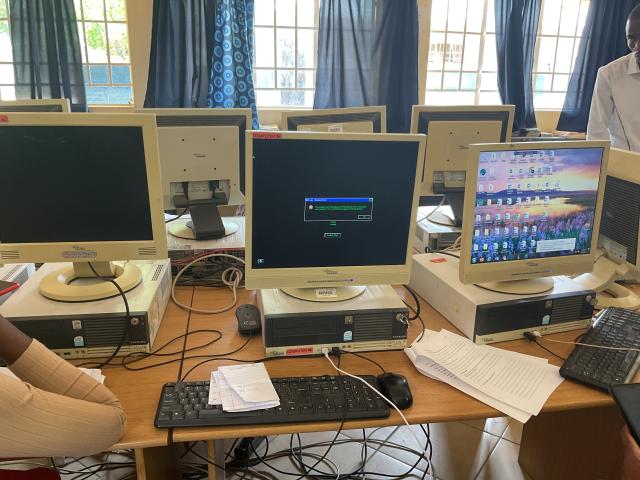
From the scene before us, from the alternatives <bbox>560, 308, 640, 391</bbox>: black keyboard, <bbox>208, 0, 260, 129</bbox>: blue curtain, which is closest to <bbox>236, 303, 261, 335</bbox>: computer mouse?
<bbox>560, 308, 640, 391</bbox>: black keyboard

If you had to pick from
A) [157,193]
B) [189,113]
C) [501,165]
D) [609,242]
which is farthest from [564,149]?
[189,113]

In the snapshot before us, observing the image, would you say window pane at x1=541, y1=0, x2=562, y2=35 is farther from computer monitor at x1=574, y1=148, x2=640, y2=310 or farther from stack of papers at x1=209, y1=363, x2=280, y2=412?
stack of papers at x1=209, y1=363, x2=280, y2=412

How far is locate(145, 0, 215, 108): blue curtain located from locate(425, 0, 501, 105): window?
208cm

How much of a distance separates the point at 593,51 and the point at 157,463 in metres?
5.20

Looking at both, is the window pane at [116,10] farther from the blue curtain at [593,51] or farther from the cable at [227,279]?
the blue curtain at [593,51]

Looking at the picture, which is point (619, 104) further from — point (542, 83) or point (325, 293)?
point (325, 293)

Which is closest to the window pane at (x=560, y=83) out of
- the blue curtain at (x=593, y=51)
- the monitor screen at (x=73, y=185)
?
the blue curtain at (x=593, y=51)

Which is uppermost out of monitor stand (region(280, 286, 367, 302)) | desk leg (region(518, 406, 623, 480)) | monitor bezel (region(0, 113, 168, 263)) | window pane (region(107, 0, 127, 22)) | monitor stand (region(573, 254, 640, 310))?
window pane (region(107, 0, 127, 22))

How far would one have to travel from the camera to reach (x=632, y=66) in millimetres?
2945

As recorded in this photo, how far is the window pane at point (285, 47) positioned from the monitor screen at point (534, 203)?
3.43 metres

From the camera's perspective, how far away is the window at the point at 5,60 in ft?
12.5

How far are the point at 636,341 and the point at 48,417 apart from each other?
1.48m

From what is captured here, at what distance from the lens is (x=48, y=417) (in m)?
0.91

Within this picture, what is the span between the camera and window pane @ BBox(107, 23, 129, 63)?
13.5 feet
